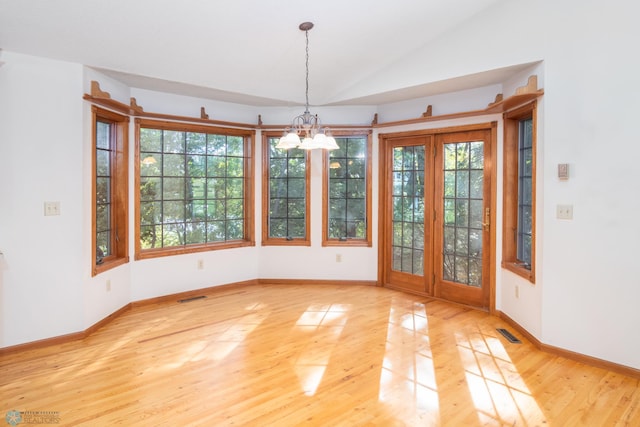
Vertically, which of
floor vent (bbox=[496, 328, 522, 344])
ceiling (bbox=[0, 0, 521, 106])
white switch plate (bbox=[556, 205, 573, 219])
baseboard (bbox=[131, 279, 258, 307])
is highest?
ceiling (bbox=[0, 0, 521, 106])

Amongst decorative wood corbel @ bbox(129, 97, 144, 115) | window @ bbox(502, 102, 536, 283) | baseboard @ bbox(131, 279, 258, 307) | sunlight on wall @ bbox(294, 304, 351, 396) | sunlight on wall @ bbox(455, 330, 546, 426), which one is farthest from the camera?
baseboard @ bbox(131, 279, 258, 307)

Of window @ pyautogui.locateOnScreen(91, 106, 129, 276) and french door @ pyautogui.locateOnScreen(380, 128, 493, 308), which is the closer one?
window @ pyautogui.locateOnScreen(91, 106, 129, 276)

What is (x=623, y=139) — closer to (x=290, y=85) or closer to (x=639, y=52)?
(x=639, y=52)

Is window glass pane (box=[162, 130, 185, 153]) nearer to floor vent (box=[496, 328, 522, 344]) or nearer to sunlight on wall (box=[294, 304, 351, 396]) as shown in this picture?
sunlight on wall (box=[294, 304, 351, 396])

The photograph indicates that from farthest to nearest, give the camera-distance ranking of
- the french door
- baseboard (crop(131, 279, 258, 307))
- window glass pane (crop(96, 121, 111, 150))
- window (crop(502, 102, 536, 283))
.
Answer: baseboard (crop(131, 279, 258, 307))
the french door
window glass pane (crop(96, 121, 111, 150))
window (crop(502, 102, 536, 283))

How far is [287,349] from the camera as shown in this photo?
337 cm

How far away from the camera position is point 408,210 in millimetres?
5133

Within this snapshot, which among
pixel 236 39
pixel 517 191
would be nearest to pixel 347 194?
pixel 517 191

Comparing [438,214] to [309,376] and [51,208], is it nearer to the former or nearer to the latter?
[309,376]

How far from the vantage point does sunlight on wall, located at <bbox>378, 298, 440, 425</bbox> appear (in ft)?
8.16

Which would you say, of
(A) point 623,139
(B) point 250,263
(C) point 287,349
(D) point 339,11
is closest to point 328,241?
(B) point 250,263

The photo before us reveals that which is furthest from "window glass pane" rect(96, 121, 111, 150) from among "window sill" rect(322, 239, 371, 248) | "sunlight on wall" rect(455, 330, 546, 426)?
"sunlight on wall" rect(455, 330, 546, 426)

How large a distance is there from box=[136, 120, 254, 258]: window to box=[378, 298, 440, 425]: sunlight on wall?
2524 millimetres

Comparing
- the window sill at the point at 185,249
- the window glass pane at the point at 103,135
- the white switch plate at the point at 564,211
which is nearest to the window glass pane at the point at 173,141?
the window glass pane at the point at 103,135
